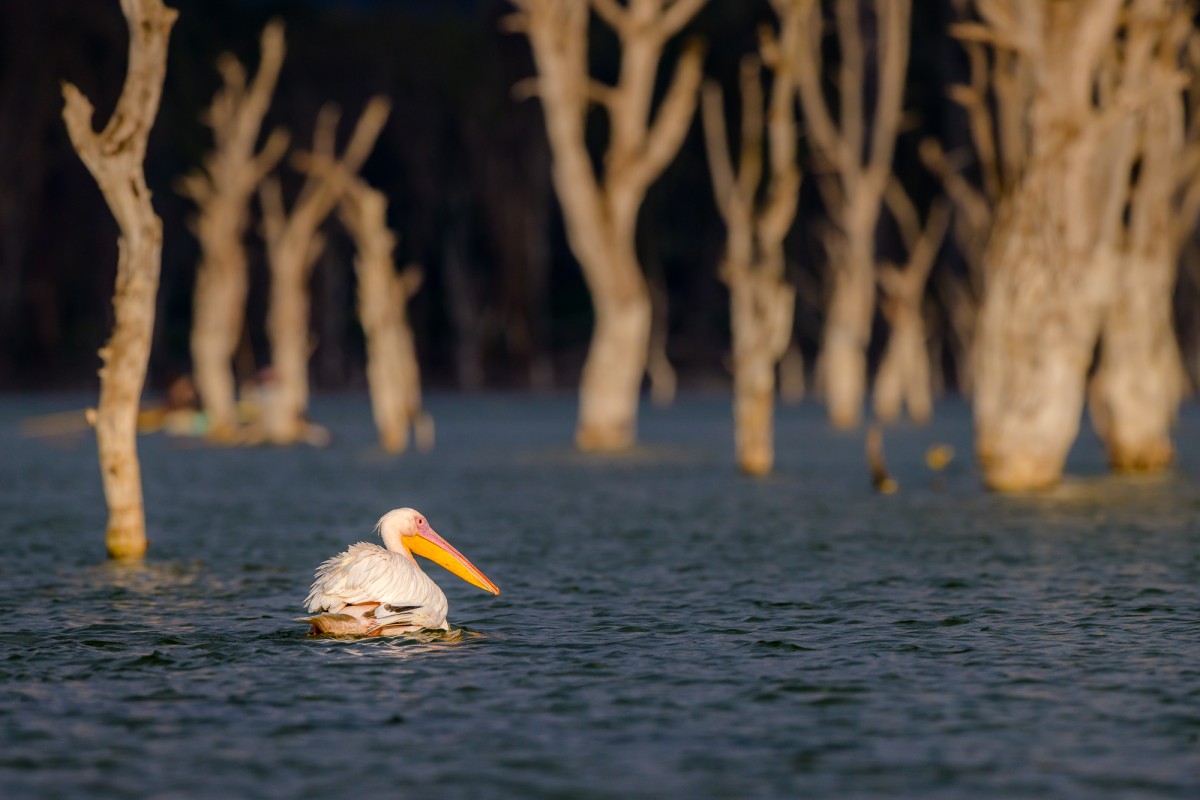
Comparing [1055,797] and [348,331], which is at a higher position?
[348,331]

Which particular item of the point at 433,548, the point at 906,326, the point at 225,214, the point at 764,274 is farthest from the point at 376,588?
the point at 906,326

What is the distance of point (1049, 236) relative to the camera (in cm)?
2216

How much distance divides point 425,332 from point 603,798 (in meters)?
66.0

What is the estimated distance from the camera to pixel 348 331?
268 ft

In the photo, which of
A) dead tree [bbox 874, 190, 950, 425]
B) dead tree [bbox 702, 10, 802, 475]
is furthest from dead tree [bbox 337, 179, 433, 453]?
dead tree [bbox 874, 190, 950, 425]

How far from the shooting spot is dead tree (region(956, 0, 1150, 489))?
21688 mm

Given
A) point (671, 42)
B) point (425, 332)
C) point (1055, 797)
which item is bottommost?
point (1055, 797)

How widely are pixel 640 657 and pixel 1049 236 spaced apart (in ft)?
41.2

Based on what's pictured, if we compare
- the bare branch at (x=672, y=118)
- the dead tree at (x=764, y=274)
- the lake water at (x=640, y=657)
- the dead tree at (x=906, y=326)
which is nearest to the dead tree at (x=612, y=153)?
the bare branch at (x=672, y=118)

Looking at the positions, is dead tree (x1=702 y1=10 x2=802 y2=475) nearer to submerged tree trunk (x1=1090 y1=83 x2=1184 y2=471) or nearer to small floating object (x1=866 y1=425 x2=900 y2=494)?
small floating object (x1=866 y1=425 x2=900 y2=494)

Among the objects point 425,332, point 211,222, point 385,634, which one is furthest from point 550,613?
point 425,332

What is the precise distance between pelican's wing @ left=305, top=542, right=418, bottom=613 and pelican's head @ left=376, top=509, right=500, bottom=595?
64 cm

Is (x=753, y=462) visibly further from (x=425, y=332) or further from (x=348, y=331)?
(x=348, y=331)

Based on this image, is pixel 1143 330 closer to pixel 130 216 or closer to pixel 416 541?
pixel 130 216
